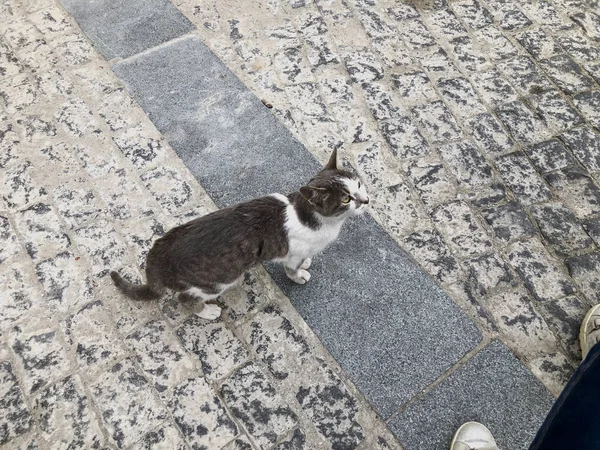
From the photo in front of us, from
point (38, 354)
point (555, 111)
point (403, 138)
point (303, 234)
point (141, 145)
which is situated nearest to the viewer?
point (303, 234)

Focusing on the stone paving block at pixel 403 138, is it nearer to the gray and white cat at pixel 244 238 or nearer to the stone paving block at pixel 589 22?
the gray and white cat at pixel 244 238

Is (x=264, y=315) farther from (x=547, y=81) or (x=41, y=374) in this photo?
(x=547, y=81)

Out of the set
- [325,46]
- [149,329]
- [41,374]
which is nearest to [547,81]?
[325,46]

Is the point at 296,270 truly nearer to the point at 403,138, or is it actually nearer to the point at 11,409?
the point at 403,138

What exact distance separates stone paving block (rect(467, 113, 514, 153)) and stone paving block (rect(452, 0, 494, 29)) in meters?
1.51

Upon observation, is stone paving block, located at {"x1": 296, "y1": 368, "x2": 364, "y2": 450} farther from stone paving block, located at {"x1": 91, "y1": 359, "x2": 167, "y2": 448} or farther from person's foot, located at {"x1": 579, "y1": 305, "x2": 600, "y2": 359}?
person's foot, located at {"x1": 579, "y1": 305, "x2": 600, "y2": 359}

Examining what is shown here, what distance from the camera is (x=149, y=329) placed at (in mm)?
3705

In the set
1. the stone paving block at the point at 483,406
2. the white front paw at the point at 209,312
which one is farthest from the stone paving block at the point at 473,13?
the white front paw at the point at 209,312

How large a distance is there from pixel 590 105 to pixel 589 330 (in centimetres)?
273

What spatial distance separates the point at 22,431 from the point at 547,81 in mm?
5930

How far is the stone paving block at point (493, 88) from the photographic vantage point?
5160mm

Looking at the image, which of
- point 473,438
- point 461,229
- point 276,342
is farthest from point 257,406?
point 461,229

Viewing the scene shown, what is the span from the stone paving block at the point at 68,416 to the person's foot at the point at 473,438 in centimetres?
245

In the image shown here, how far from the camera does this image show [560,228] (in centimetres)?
434
